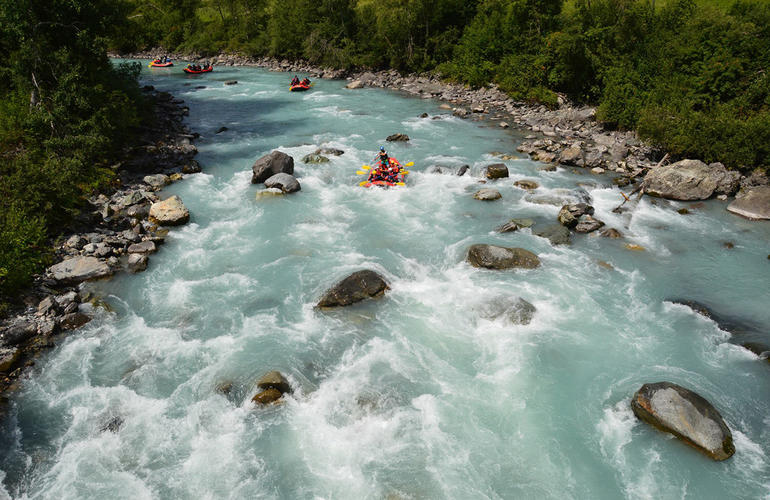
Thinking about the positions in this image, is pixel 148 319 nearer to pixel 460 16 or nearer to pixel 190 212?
pixel 190 212

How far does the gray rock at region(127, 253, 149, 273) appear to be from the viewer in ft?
47.0

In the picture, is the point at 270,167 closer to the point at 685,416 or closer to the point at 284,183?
the point at 284,183

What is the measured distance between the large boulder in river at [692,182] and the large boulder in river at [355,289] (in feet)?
42.6

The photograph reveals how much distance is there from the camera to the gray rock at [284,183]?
19.7m

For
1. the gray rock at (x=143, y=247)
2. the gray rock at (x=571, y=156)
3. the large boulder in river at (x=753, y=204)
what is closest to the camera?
the gray rock at (x=143, y=247)

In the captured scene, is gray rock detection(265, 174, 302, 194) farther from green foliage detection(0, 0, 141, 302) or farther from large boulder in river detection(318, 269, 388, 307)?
large boulder in river detection(318, 269, 388, 307)

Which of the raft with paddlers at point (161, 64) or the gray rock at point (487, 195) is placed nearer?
the gray rock at point (487, 195)

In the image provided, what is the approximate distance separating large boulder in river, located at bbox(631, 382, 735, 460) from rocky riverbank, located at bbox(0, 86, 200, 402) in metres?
13.7

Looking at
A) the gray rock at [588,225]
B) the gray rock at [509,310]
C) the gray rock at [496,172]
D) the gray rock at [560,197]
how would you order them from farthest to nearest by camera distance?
the gray rock at [496,172] → the gray rock at [560,197] → the gray rock at [588,225] → the gray rock at [509,310]

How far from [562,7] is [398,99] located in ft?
50.0

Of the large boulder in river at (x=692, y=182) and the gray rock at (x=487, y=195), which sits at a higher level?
the large boulder in river at (x=692, y=182)

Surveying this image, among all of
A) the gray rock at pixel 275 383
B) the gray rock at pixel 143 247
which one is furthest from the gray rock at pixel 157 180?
the gray rock at pixel 275 383

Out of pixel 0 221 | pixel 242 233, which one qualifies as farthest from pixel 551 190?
pixel 0 221

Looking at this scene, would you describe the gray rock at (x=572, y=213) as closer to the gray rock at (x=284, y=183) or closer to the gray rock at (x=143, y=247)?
the gray rock at (x=284, y=183)
